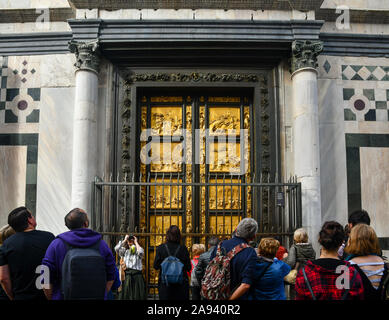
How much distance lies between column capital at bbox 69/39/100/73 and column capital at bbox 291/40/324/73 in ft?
12.3

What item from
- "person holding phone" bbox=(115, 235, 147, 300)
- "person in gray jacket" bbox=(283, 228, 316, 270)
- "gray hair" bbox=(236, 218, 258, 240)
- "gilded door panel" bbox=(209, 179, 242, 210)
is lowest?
"person holding phone" bbox=(115, 235, 147, 300)

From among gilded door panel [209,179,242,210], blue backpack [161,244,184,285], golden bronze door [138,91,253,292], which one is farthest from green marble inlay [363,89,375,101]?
blue backpack [161,244,184,285]

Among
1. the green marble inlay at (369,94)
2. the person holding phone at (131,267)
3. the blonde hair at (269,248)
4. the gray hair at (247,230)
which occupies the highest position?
the green marble inlay at (369,94)

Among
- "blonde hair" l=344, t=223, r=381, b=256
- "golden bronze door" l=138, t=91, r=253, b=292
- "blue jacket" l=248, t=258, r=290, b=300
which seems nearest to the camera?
"blonde hair" l=344, t=223, r=381, b=256

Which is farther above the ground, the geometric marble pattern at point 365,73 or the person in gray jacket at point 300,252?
the geometric marble pattern at point 365,73

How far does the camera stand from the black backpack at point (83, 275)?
3.76 meters

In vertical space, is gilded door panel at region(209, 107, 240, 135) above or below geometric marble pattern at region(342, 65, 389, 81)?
below

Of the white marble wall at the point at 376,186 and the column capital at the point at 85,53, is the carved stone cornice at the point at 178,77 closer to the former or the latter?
the column capital at the point at 85,53

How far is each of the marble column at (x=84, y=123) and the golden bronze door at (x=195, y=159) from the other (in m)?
1.11

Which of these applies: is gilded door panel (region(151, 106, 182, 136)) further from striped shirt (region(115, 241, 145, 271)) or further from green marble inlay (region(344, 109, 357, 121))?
green marble inlay (region(344, 109, 357, 121))

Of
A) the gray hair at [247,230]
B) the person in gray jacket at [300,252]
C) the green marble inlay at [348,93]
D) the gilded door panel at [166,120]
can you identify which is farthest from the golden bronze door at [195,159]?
the gray hair at [247,230]

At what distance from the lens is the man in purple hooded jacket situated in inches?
153
